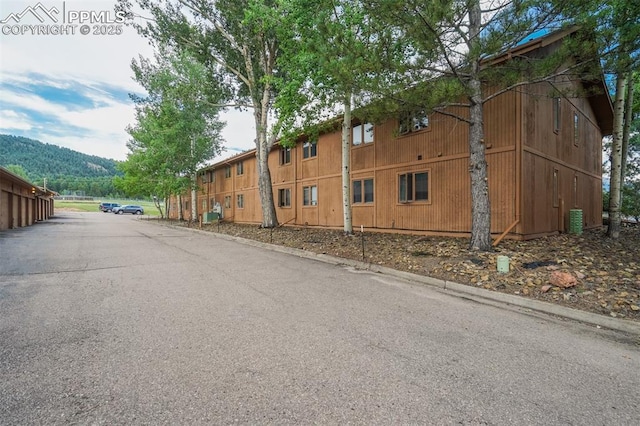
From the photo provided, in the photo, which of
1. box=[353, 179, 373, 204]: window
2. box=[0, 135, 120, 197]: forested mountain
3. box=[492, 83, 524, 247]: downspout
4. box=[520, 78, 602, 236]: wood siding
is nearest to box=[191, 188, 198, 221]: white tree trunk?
box=[353, 179, 373, 204]: window

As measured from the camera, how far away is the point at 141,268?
7691 millimetres

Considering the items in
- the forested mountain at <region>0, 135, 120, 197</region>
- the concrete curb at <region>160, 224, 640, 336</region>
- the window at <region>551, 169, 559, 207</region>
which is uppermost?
the forested mountain at <region>0, 135, 120, 197</region>

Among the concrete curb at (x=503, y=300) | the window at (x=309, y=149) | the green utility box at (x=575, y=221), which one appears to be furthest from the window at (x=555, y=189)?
the window at (x=309, y=149)

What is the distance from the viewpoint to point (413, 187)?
512 inches

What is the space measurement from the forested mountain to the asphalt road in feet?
409

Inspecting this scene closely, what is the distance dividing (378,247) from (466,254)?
2877mm

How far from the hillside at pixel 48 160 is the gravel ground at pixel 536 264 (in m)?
153

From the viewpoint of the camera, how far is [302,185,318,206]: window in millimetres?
18297

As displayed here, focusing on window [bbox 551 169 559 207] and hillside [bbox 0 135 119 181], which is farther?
hillside [bbox 0 135 119 181]

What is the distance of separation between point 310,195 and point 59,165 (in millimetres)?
170875

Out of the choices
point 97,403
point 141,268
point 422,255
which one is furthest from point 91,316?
point 422,255

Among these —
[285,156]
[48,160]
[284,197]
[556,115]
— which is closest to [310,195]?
[284,197]

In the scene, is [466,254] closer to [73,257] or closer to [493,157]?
[493,157]

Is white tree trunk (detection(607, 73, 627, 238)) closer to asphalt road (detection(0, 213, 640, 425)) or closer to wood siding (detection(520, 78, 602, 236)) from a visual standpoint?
wood siding (detection(520, 78, 602, 236))
